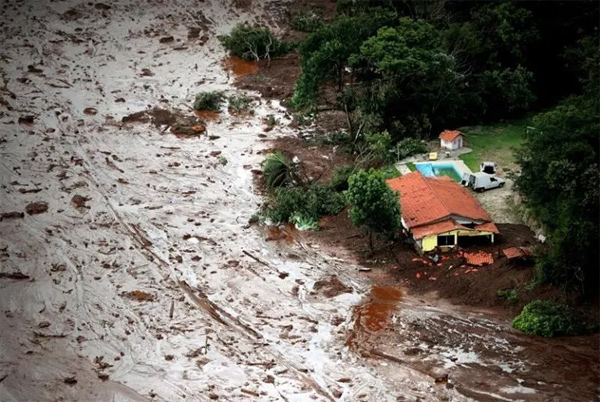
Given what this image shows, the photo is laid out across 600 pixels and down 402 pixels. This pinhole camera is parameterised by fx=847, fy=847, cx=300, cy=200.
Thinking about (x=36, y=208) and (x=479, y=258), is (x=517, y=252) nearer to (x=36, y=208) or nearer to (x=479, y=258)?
(x=479, y=258)

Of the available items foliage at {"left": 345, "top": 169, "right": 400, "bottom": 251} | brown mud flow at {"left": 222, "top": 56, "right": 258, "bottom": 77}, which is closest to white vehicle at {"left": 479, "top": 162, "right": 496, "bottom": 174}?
foliage at {"left": 345, "top": 169, "right": 400, "bottom": 251}

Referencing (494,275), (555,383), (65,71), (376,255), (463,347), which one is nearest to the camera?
(555,383)

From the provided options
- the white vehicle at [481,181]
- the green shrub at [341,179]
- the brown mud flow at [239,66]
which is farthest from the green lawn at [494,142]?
the brown mud flow at [239,66]

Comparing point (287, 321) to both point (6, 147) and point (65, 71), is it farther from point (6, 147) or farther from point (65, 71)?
point (65, 71)

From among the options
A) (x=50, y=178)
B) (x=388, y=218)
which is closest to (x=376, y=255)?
(x=388, y=218)

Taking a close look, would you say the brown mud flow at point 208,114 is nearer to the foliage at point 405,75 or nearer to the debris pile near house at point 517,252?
the foliage at point 405,75

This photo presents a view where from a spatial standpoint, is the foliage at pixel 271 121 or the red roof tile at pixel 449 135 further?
the foliage at pixel 271 121

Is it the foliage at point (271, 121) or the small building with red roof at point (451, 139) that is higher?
the foliage at point (271, 121)

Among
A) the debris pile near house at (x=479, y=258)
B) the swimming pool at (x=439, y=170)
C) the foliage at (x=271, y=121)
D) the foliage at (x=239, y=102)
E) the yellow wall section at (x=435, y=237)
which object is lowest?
the debris pile near house at (x=479, y=258)
